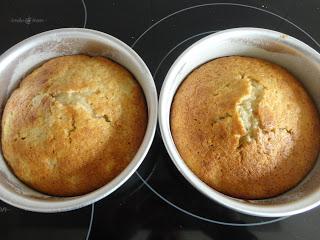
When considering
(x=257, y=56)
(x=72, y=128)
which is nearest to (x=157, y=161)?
(x=72, y=128)

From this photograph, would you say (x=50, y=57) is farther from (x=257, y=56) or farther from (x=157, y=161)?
(x=257, y=56)

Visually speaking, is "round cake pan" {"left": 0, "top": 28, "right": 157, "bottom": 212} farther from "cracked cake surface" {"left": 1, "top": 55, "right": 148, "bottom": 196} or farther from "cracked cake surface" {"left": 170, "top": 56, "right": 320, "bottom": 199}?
"cracked cake surface" {"left": 170, "top": 56, "right": 320, "bottom": 199}

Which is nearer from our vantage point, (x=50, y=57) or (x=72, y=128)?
(x=72, y=128)

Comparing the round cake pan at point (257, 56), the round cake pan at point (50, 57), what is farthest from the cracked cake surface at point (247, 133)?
the round cake pan at point (50, 57)

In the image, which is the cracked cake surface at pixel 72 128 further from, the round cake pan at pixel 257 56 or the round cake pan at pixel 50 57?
the round cake pan at pixel 257 56

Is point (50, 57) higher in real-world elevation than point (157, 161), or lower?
higher

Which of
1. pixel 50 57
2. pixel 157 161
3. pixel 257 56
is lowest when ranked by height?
pixel 157 161
